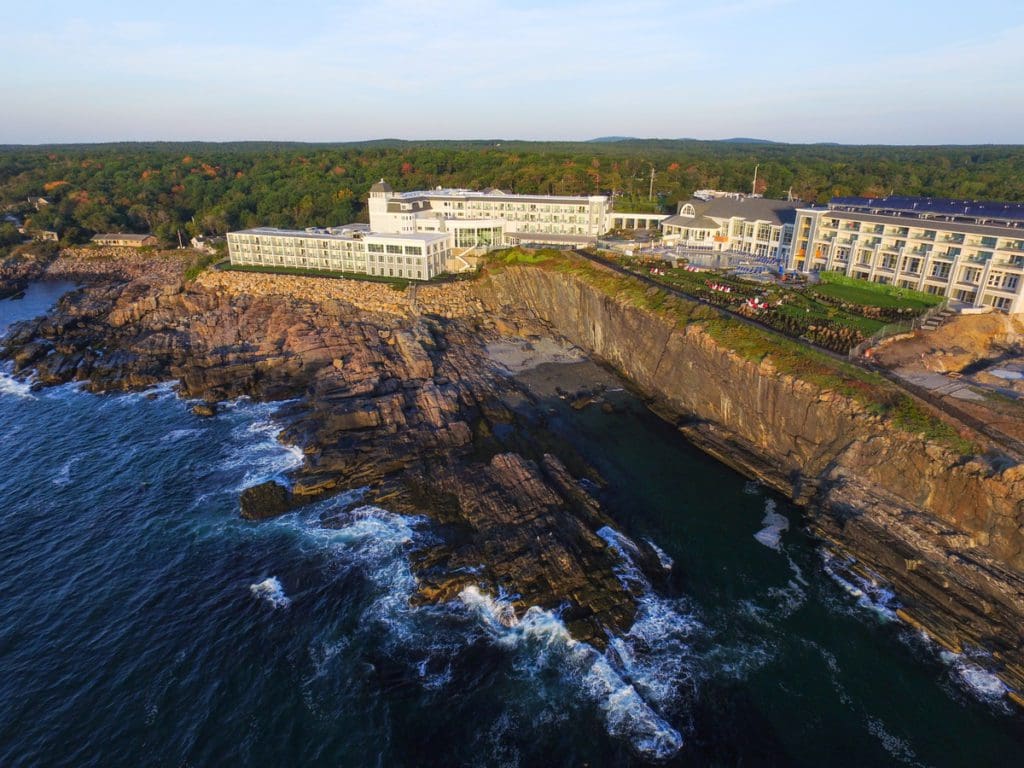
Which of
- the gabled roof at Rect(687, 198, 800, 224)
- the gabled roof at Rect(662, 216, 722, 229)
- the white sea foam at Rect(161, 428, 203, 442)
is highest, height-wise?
the gabled roof at Rect(687, 198, 800, 224)

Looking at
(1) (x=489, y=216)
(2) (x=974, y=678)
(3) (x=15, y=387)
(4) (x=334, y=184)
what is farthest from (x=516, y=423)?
(4) (x=334, y=184)

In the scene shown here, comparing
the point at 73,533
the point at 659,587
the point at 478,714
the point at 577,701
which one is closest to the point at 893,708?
the point at 659,587

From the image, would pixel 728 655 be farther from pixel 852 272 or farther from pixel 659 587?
pixel 852 272

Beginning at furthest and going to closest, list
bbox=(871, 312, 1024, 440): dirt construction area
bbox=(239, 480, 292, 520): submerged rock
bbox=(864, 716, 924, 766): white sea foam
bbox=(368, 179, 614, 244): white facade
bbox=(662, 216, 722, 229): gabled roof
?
bbox=(368, 179, 614, 244): white facade, bbox=(662, 216, 722, 229): gabled roof, bbox=(239, 480, 292, 520): submerged rock, bbox=(871, 312, 1024, 440): dirt construction area, bbox=(864, 716, 924, 766): white sea foam

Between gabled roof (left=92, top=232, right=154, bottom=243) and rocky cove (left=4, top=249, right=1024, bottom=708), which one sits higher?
gabled roof (left=92, top=232, right=154, bottom=243)

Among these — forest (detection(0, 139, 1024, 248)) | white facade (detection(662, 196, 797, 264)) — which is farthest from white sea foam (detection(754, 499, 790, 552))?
forest (detection(0, 139, 1024, 248))

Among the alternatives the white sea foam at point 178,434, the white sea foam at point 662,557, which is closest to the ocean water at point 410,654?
the white sea foam at point 662,557

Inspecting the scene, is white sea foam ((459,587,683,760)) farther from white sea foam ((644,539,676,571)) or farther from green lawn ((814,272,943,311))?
green lawn ((814,272,943,311))

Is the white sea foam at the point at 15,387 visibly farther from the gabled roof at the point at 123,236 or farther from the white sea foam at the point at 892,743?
the white sea foam at the point at 892,743
